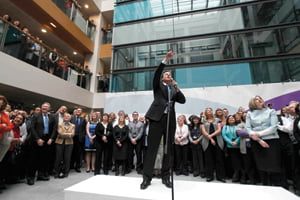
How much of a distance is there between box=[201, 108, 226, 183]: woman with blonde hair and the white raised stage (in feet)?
4.76

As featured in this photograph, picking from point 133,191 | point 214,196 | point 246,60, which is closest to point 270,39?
point 246,60

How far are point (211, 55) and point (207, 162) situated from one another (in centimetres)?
505

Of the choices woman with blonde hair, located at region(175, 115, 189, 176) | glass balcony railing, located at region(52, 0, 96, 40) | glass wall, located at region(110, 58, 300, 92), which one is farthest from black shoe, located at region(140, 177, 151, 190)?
glass balcony railing, located at region(52, 0, 96, 40)

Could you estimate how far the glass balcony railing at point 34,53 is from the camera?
4.45 metres

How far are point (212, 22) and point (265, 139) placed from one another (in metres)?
6.70

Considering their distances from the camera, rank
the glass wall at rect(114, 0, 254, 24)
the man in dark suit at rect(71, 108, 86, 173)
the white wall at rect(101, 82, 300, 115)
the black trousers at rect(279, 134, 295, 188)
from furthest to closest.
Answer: the glass wall at rect(114, 0, 254, 24)
the white wall at rect(101, 82, 300, 115)
the man in dark suit at rect(71, 108, 86, 173)
the black trousers at rect(279, 134, 295, 188)

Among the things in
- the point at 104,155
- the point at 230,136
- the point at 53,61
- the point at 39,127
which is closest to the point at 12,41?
the point at 53,61

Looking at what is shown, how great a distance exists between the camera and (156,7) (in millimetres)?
8242

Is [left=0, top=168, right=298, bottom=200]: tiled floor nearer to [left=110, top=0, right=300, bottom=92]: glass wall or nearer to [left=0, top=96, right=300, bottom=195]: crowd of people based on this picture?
[left=0, top=96, right=300, bottom=195]: crowd of people

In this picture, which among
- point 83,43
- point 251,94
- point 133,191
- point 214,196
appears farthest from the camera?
point 83,43

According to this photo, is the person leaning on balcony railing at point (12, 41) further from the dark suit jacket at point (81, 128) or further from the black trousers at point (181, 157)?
the black trousers at point (181, 157)

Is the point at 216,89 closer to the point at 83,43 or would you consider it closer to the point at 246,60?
the point at 246,60

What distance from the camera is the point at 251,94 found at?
554 cm

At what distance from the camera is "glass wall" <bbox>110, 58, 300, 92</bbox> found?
5.64 m
